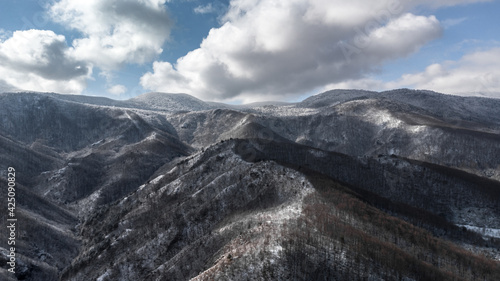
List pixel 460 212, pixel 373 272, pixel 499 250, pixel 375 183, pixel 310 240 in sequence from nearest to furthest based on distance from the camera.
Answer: pixel 373 272 → pixel 310 240 → pixel 499 250 → pixel 460 212 → pixel 375 183

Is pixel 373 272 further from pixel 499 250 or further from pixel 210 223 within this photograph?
pixel 499 250

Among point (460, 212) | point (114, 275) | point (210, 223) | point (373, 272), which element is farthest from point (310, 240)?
point (460, 212)

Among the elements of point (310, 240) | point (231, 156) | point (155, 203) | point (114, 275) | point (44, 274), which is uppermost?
point (231, 156)

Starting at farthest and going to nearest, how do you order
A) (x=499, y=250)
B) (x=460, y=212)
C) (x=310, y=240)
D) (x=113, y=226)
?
(x=460, y=212), (x=113, y=226), (x=499, y=250), (x=310, y=240)

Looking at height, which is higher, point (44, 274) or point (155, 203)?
point (155, 203)

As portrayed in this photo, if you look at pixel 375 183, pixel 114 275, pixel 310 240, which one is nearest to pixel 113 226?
pixel 114 275

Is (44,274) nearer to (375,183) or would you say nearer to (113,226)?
(113,226)

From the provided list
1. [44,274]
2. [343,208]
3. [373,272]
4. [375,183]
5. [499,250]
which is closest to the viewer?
[373,272]

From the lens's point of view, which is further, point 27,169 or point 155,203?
point 27,169

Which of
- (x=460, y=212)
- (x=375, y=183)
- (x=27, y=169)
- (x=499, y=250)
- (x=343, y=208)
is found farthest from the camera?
(x=27, y=169)
